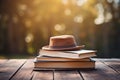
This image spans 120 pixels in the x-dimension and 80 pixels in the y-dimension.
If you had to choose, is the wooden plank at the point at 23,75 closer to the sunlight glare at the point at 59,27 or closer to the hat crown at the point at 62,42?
the hat crown at the point at 62,42

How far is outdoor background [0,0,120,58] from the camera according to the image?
677 inches

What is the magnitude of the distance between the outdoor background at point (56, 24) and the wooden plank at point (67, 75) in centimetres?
1430

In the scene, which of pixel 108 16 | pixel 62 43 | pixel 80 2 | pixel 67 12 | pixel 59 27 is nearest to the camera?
pixel 62 43

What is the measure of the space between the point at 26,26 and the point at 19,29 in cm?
57

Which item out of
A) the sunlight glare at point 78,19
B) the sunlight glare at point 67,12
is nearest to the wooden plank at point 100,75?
the sunlight glare at point 67,12

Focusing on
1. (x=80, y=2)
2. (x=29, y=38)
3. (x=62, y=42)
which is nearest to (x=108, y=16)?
(x=80, y=2)

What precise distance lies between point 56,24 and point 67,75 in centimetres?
1707

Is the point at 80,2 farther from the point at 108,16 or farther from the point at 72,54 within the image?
the point at 72,54

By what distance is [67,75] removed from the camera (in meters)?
1.82

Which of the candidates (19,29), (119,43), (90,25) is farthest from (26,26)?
(119,43)

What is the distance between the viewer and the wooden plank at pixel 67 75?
67.6 inches

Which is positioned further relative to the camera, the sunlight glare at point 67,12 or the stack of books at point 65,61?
the sunlight glare at point 67,12

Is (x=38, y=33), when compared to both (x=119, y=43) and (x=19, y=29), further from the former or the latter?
(x=119, y=43)

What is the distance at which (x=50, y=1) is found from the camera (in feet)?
58.2
